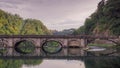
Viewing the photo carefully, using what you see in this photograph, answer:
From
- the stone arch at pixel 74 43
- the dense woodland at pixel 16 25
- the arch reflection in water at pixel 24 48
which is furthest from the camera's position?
the dense woodland at pixel 16 25

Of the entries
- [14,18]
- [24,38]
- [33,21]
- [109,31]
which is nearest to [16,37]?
[24,38]

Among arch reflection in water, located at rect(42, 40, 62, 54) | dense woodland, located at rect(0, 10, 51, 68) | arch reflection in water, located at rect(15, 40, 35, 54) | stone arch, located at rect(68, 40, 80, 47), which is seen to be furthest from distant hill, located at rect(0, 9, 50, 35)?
stone arch, located at rect(68, 40, 80, 47)

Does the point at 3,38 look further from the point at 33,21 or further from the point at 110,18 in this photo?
the point at 33,21

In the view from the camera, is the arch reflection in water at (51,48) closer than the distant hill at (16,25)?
Yes

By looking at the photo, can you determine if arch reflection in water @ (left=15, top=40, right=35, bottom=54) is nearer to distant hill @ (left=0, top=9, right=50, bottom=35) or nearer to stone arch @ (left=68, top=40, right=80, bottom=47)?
distant hill @ (left=0, top=9, right=50, bottom=35)

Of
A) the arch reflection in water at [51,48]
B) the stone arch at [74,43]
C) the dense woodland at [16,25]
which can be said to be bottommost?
the arch reflection in water at [51,48]

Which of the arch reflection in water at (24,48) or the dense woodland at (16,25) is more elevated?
the dense woodland at (16,25)

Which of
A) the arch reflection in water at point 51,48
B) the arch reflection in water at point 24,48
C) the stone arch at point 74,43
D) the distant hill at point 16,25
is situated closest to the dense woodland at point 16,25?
the distant hill at point 16,25

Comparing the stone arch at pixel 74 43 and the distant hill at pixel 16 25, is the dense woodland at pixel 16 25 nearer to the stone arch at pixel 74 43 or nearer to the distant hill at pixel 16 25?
the distant hill at pixel 16 25

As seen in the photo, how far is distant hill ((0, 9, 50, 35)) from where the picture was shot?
5563 inches

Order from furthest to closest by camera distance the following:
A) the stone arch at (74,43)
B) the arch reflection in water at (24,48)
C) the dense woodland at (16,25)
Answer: the dense woodland at (16,25) → the stone arch at (74,43) → the arch reflection in water at (24,48)

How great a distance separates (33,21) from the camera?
608 feet

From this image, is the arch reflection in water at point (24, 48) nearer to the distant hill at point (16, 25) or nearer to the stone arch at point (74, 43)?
the distant hill at point (16, 25)

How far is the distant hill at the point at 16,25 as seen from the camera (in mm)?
141300
